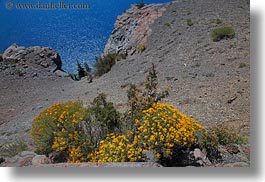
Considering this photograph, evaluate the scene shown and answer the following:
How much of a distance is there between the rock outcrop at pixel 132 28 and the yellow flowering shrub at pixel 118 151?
0.94m

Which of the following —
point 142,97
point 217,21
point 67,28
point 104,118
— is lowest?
point 104,118

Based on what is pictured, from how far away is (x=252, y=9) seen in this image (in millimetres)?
3826

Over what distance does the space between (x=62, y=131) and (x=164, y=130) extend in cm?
104

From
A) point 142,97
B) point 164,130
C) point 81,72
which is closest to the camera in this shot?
point 164,130

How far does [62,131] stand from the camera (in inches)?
159

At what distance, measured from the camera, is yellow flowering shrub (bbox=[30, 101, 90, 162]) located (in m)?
4.01

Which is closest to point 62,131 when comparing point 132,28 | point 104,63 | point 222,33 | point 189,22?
point 104,63

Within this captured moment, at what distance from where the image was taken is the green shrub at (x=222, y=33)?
13.9 feet

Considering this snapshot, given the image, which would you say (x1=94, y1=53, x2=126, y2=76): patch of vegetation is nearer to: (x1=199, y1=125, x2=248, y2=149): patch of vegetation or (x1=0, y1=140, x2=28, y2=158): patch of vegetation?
(x1=0, y1=140, x2=28, y2=158): patch of vegetation

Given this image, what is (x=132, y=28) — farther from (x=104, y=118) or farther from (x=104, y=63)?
(x=104, y=118)

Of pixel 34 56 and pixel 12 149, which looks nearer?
pixel 12 149

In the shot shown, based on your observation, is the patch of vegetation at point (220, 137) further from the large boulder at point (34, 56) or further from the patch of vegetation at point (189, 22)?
the large boulder at point (34, 56)

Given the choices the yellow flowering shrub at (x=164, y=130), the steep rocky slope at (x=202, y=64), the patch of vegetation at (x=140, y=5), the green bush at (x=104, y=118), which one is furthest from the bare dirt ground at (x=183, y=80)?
the patch of vegetation at (x=140, y=5)

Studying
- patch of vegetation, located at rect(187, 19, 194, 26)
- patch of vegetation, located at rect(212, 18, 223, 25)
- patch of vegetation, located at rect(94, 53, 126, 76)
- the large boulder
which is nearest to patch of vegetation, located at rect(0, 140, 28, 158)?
the large boulder
